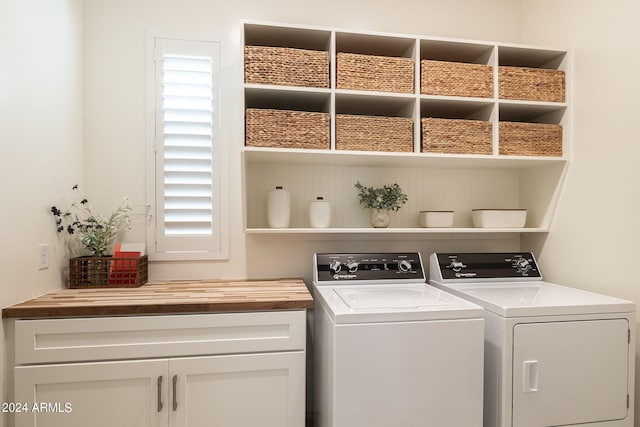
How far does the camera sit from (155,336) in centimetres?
155

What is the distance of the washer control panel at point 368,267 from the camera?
6.67 ft

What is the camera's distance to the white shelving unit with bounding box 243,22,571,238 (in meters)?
1.97

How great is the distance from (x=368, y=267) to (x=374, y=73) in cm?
109

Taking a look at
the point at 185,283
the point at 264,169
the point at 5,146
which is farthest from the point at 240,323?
the point at 5,146

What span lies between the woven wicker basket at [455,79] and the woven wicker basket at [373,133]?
243 mm

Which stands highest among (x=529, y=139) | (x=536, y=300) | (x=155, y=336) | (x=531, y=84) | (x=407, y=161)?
(x=531, y=84)

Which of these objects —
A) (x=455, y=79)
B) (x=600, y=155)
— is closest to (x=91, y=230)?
(x=455, y=79)

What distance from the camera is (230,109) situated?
2.19 m

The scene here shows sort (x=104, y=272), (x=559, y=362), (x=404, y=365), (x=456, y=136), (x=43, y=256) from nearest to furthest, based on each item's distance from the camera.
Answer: (x=404, y=365) < (x=559, y=362) < (x=43, y=256) < (x=104, y=272) < (x=456, y=136)

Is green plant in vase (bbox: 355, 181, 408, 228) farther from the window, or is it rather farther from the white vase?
the window

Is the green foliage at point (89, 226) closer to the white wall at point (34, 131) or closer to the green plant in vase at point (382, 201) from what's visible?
the white wall at point (34, 131)

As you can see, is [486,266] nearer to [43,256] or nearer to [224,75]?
[224,75]

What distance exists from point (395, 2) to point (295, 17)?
68cm

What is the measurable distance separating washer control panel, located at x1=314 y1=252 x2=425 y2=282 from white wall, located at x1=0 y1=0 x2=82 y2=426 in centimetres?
136
